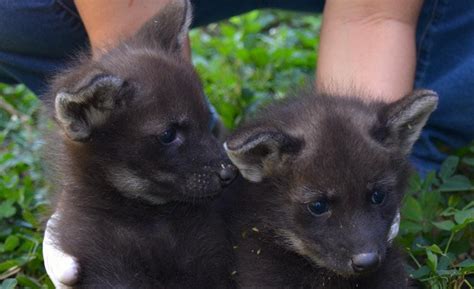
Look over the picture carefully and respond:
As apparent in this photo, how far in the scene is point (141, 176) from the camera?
362cm

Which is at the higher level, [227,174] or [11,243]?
[227,174]

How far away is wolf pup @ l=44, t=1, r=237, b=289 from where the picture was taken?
3592 mm

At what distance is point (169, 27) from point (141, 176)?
79 centimetres

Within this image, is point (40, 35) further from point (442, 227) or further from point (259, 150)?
point (442, 227)

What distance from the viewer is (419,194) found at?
468 cm

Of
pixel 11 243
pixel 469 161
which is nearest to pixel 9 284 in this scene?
pixel 11 243

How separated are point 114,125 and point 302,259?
95 centimetres

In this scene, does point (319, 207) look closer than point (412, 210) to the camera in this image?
Yes

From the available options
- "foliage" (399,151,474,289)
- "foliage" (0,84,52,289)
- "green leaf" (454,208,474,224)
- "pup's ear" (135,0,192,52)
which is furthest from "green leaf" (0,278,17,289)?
"green leaf" (454,208,474,224)

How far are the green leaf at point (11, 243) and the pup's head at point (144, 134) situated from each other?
1169 mm

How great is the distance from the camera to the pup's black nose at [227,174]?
144 inches

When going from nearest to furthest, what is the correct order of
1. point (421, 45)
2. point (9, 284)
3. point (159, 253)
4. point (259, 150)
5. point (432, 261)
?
point (259, 150) → point (159, 253) → point (432, 261) → point (9, 284) → point (421, 45)

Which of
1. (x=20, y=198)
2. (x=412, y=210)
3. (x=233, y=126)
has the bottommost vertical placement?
(x=233, y=126)

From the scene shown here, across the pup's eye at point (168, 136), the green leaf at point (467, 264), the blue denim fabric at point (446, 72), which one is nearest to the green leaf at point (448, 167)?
the blue denim fabric at point (446, 72)
